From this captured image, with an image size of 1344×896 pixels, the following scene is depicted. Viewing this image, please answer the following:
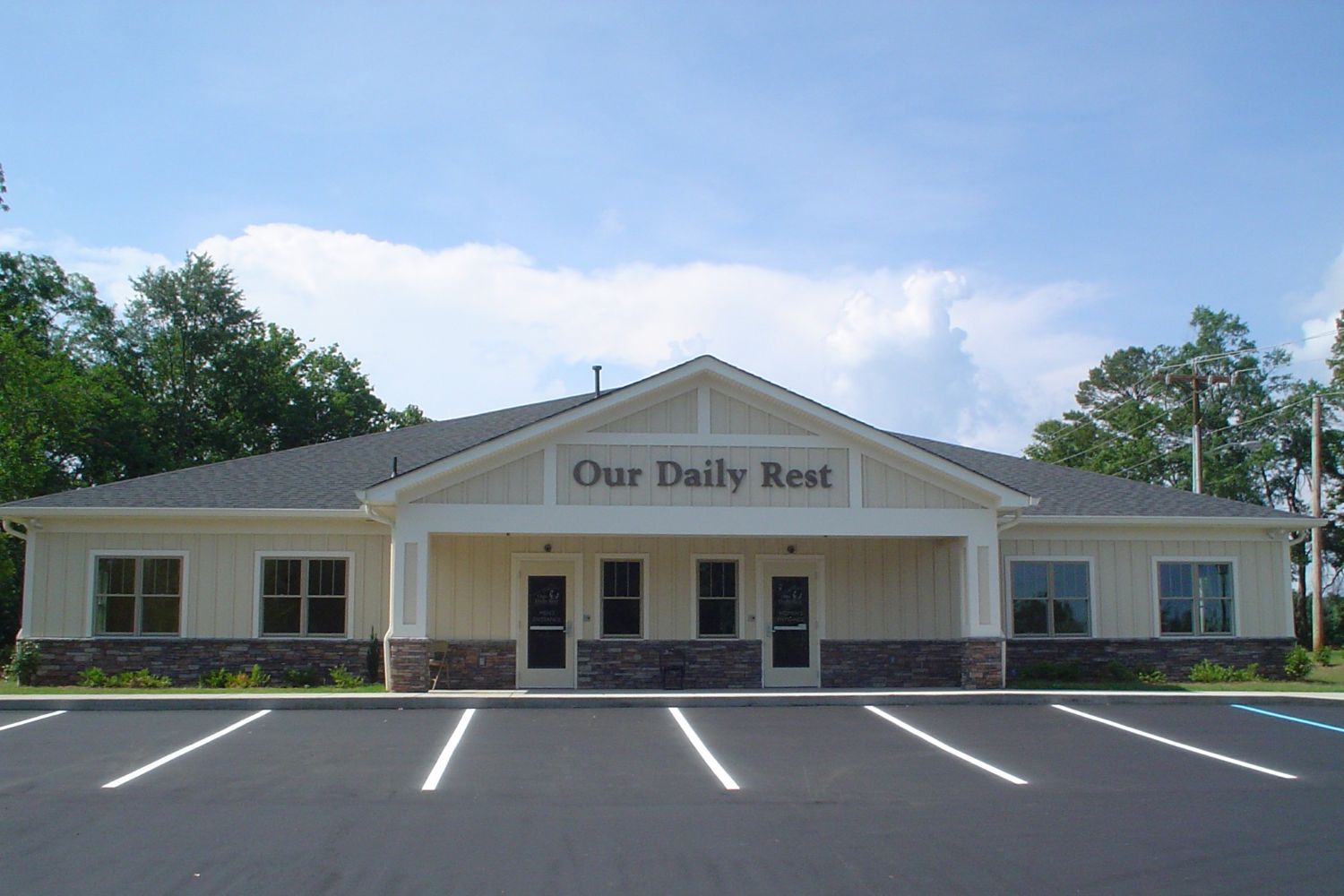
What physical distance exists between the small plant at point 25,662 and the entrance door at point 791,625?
11.8m

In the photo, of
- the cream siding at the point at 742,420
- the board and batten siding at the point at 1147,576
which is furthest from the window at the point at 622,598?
the board and batten siding at the point at 1147,576

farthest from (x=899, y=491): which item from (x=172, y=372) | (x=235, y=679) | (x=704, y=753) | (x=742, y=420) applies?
(x=172, y=372)

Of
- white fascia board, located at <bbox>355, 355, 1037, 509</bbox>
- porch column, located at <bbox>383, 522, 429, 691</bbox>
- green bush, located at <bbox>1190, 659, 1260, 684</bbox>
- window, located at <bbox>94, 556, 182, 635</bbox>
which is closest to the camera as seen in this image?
porch column, located at <bbox>383, 522, 429, 691</bbox>

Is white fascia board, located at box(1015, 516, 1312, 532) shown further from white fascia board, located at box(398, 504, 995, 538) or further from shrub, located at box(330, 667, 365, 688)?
shrub, located at box(330, 667, 365, 688)

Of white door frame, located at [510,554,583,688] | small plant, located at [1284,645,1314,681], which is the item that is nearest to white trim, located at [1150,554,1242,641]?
small plant, located at [1284,645,1314,681]

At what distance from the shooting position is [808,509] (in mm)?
18188

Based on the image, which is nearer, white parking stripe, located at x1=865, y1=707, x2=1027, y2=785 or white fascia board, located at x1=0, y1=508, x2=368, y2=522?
white parking stripe, located at x1=865, y1=707, x2=1027, y2=785

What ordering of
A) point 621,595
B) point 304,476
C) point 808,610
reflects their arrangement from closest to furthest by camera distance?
point 621,595
point 808,610
point 304,476

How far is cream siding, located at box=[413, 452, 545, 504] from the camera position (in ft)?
58.5

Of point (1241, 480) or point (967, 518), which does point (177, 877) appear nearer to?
point (967, 518)

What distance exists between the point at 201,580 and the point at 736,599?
28.7 ft

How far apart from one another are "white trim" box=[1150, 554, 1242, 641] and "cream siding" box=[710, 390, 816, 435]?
750cm

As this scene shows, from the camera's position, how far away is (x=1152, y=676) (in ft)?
68.5

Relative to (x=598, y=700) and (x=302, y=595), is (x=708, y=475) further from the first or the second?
(x=302, y=595)
